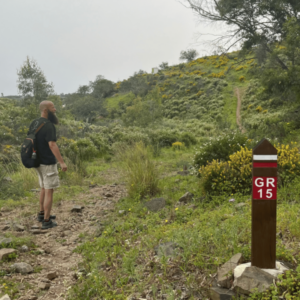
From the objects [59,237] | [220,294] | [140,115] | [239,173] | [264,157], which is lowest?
[59,237]

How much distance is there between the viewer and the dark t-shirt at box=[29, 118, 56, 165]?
4.88m

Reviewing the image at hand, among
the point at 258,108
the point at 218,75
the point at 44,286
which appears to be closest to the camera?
the point at 44,286

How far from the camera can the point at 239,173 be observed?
18.0 ft

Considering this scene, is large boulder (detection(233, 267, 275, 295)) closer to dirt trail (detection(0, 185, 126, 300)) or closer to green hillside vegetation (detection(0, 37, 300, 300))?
green hillside vegetation (detection(0, 37, 300, 300))

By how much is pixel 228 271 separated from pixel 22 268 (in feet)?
8.14

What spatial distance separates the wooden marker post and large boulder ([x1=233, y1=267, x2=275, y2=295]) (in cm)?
10

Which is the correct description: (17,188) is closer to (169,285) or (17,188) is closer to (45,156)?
(45,156)

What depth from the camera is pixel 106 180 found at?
8758mm

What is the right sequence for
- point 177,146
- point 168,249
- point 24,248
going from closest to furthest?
point 168,249, point 24,248, point 177,146

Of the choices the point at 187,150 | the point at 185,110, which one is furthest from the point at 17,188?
the point at 185,110

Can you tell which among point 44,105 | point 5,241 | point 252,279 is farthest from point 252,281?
point 44,105

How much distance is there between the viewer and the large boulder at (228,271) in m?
2.53

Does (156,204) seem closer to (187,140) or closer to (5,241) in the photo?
(5,241)

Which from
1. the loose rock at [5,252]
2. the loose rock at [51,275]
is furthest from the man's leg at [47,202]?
the loose rock at [51,275]
